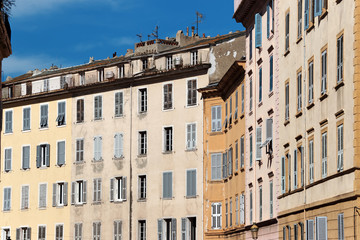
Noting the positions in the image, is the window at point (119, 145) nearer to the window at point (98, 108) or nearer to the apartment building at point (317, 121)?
the window at point (98, 108)

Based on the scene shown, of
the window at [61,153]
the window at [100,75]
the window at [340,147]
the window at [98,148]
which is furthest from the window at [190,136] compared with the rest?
the window at [340,147]

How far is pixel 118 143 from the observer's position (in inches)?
2972

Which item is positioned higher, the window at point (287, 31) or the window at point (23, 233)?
the window at point (287, 31)

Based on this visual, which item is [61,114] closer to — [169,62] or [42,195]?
[42,195]

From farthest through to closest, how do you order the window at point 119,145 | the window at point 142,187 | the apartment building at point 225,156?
the window at point 119,145 < the window at point 142,187 < the apartment building at point 225,156

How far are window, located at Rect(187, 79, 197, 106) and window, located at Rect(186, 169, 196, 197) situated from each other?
16.6ft

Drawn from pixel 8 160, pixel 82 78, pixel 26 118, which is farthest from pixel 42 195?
pixel 82 78

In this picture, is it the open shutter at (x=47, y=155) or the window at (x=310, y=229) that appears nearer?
the window at (x=310, y=229)

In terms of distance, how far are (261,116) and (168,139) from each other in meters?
22.6

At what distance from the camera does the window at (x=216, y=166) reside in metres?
68.2

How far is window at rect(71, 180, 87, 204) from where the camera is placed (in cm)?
7712

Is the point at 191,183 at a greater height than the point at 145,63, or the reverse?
the point at 145,63

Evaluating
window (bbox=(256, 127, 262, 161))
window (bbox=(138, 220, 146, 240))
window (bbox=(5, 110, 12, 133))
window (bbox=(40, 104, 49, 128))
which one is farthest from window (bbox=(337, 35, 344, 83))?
window (bbox=(5, 110, 12, 133))

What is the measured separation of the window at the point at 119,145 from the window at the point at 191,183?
6.76 meters
